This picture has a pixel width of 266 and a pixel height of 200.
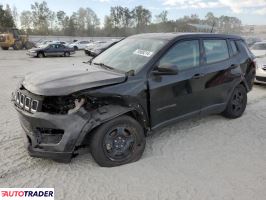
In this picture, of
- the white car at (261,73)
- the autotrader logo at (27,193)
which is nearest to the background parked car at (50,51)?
the white car at (261,73)

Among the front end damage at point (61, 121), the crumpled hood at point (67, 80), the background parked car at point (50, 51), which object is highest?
the crumpled hood at point (67, 80)

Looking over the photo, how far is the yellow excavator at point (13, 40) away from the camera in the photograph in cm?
3494

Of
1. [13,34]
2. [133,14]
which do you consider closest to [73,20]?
[133,14]

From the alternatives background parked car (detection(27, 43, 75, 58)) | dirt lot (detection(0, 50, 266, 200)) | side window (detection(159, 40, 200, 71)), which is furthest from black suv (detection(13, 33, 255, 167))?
background parked car (detection(27, 43, 75, 58))

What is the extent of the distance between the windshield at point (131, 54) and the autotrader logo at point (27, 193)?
196cm

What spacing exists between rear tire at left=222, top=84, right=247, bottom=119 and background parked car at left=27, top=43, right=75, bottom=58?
21.6 metres

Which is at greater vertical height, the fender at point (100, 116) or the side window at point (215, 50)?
the side window at point (215, 50)

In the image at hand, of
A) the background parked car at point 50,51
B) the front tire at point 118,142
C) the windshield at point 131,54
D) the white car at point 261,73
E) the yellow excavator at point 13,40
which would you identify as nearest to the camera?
the front tire at point 118,142

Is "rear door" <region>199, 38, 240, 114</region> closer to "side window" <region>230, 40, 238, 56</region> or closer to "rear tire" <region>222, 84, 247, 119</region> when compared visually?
"side window" <region>230, 40, 238, 56</region>

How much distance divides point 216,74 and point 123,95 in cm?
212

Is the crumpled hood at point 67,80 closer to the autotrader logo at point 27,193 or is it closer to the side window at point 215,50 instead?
the autotrader logo at point 27,193

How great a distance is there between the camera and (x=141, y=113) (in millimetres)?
4078

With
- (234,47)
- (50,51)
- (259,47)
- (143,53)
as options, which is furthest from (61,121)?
(50,51)

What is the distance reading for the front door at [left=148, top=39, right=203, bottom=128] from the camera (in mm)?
4250
